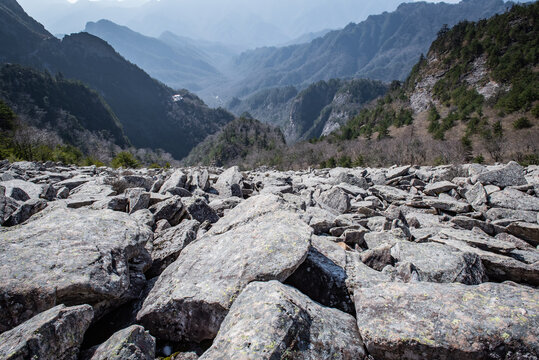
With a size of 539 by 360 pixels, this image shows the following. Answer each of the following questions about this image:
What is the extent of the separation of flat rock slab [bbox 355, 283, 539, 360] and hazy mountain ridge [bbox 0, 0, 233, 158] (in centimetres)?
17022

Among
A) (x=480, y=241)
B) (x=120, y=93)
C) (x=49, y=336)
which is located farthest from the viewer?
(x=120, y=93)

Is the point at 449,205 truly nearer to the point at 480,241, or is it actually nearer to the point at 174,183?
the point at 480,241

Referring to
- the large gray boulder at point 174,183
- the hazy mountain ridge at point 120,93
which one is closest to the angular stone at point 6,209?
the large gray boulder at point 174,183

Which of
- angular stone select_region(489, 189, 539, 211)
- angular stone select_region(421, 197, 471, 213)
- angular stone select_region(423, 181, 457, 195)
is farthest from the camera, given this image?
angular stone select_region(423, 181, 457, 195)

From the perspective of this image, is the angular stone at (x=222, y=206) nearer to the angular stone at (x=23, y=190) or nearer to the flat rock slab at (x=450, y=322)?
the flat rock slab at (x=450, y=322)

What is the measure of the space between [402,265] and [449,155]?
4030 centimetres

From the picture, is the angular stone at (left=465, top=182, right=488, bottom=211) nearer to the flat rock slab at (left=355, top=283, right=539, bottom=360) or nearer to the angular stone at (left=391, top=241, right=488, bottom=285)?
the angular stone at (left=391, top=241, right=488, bottom=285)

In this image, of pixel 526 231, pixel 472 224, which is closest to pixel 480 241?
pixel 472 224

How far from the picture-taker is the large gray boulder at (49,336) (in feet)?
6.73

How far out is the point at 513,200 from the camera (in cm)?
780

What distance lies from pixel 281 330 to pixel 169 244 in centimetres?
303

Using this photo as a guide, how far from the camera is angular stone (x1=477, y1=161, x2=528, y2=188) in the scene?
9203 millimetres

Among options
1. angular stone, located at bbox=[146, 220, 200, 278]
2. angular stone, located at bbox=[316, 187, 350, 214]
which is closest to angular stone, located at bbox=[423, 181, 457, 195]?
angular stone, located at bbox=[316, 187, 350, 214]

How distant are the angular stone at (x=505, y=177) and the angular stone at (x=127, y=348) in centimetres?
1185
